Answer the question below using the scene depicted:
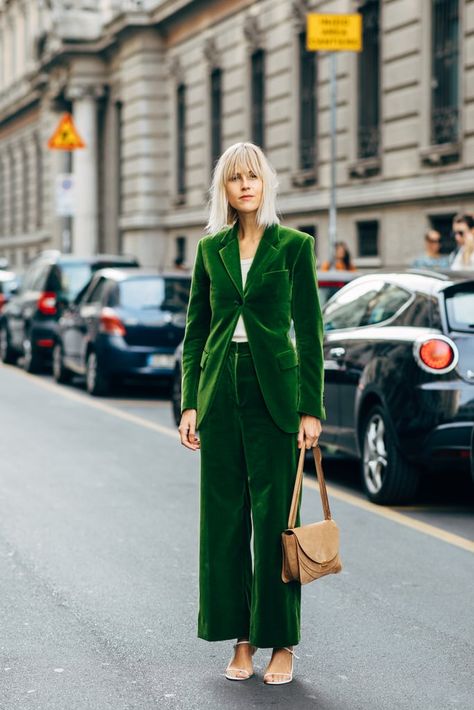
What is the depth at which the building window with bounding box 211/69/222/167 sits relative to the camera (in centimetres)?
3441

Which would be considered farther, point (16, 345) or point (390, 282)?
point (16, 345)

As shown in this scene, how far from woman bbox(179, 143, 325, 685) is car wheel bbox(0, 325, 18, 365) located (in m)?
18.7

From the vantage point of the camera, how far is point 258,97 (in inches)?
1247

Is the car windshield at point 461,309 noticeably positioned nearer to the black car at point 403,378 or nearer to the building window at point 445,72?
the black car at point 403,378

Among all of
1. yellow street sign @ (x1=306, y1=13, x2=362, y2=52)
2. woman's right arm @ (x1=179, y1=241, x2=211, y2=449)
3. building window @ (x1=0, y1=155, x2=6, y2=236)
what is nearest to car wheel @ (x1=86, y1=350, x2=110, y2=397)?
yellow street sign @ (x1=306, y1=13, x2=362, y2=52)

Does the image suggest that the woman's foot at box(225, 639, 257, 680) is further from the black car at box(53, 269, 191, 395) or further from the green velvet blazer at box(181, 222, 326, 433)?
the black car at box(53, 269, 191, 395)

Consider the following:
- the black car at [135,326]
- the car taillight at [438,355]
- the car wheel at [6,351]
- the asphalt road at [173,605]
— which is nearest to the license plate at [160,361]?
the black car at [135,326]

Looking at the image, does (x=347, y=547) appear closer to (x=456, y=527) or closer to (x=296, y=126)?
→ (x=456, y=527)

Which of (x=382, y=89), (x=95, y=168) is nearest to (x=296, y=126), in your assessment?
(x=382, y=89)

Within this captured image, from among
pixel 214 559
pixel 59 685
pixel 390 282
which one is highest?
pixel 390 282

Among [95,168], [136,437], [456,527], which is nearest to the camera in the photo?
[456,527]

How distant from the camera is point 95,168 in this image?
44.1 meters

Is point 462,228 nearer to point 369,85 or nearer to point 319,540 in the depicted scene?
point 319,540

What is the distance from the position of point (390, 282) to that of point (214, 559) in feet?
16.6
